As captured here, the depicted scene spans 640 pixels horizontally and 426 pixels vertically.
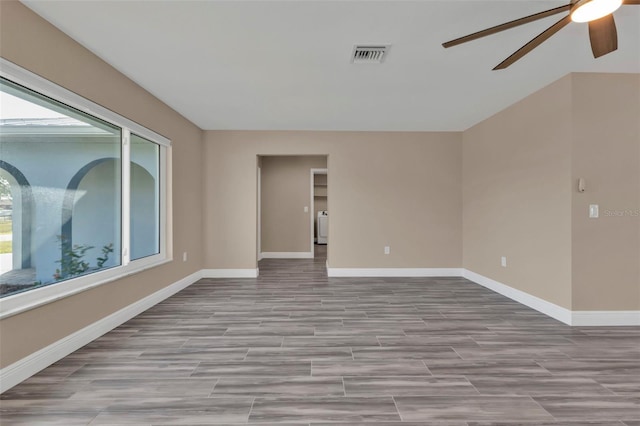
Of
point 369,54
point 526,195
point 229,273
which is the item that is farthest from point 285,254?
point 369,54

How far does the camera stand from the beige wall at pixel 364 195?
16.5 ft

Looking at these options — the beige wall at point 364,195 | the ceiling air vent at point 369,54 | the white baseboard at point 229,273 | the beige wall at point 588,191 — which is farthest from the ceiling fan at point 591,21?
the white baseboard at point 229,273

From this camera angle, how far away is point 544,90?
327cm

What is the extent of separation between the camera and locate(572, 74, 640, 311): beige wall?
2938 millimetres

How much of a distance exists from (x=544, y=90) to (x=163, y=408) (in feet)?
14.2

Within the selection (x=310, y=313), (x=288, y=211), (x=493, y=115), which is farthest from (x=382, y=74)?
(x=288, y=211)

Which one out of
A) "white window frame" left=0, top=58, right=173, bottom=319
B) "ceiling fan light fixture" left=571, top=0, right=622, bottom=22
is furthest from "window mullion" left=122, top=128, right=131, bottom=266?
"ceiling fan light fixture" left=571, top=0, right=622, bottom=22

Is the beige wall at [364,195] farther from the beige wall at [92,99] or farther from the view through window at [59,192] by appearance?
the view through window at [59,192]

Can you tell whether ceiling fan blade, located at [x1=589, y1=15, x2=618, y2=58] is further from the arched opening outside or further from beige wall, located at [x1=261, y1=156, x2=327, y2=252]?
beige wall, located at [x1=261, y1=156, x2=327, y2=252]

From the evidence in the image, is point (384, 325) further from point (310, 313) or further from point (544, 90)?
point (544, 90)

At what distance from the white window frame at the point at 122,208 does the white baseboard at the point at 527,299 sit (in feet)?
14.0

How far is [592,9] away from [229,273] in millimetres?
4925

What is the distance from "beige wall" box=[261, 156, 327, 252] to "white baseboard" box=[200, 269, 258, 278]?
2.16 m

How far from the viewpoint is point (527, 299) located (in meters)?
3.52
